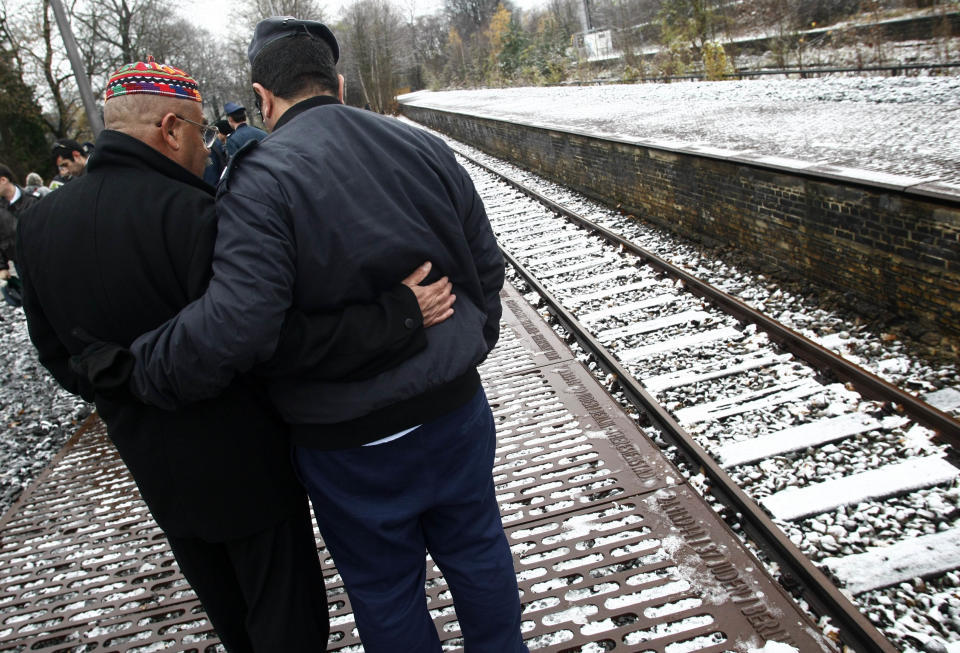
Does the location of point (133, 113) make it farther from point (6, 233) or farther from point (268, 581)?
point (6, 233)

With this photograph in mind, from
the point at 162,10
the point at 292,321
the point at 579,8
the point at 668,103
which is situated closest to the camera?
the point at 292,321

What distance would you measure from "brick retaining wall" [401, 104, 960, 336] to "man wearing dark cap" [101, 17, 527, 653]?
4094mm

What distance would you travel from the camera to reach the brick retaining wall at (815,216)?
453 cm

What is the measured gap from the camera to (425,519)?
1863mm

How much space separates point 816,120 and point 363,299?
9291 mm

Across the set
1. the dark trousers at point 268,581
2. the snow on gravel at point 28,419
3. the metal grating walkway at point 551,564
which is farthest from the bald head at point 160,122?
the snow on gravel at point 28,419

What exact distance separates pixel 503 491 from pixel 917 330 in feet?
11.1

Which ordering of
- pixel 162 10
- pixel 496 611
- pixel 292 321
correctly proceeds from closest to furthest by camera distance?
pixel 292 321
pixel 496 611
pixel 162 10

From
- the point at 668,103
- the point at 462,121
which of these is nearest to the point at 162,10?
the point at 462,121

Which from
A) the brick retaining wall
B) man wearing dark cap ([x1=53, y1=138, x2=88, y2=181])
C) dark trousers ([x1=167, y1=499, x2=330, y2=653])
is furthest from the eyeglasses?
man wearing dark cap ([x1=53, y1=138, x2=88, y2=181])

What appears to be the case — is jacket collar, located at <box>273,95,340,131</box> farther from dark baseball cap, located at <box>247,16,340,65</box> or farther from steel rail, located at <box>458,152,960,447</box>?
steel rail, located at <box>458,152,960,447</box>

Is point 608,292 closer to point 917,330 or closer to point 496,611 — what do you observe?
point 917,330

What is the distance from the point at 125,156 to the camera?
5.60 feet

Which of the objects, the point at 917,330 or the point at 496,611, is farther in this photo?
the point at 917,330
